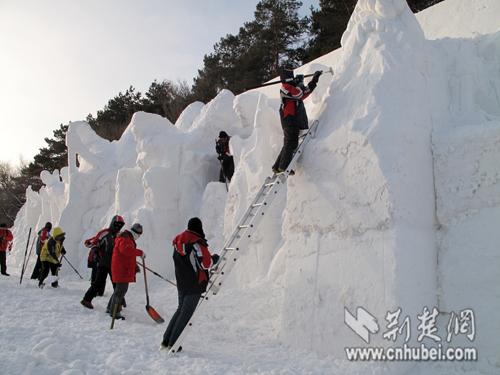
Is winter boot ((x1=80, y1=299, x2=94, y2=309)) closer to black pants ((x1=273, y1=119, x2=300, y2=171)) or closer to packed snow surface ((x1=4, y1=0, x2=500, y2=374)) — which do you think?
packed snow surface ((x1=4, y1=0, x2=500, y2=374))

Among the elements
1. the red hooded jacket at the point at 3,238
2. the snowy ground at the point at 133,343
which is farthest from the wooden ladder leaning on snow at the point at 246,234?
the red hooded jacket at the point at 3,238

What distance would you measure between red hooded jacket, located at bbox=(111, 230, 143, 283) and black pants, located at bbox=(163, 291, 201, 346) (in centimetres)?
163

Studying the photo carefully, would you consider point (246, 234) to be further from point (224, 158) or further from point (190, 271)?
point (224, 158)

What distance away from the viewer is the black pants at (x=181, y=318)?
469 cm

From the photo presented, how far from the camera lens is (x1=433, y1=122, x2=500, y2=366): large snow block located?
4.05m

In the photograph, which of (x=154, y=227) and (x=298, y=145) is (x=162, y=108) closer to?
(x=154, y=227)

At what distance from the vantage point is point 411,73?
16.1ft

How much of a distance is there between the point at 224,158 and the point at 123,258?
4.43 m

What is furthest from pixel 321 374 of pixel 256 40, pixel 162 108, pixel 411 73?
pixel 162 108

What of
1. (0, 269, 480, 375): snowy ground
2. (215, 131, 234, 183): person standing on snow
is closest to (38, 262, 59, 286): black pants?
(0, 269, 480, 375): snowy ground

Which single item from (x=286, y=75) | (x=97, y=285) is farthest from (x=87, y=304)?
(x=286, y=75)

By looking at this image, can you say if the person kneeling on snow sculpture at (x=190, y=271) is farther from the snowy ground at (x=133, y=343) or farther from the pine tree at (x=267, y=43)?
the pine tree at (x=267, y=43)

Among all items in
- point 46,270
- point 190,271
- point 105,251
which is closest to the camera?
point 190,271

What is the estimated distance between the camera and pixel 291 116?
543cm
